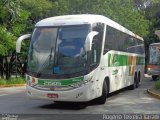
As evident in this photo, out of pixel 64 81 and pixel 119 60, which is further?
pixel 119 60

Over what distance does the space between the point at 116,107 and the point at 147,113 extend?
6.25ft

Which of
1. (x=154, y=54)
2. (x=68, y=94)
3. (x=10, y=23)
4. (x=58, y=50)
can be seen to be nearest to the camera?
(x=68, y=94)

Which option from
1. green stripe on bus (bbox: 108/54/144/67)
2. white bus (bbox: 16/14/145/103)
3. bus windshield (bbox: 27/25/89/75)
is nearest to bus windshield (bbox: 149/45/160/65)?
green stripe on bus (bbox: 108/54/144/67)

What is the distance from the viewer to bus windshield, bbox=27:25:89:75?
13.9m

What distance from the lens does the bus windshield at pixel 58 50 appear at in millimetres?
13867

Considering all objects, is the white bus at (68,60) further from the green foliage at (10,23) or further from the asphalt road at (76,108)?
the green foliage at (10,23)

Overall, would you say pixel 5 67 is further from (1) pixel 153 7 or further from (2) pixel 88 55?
(1) pixel 153 7

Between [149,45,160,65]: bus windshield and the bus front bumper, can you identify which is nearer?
the bus front bumper

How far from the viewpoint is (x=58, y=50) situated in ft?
46.2

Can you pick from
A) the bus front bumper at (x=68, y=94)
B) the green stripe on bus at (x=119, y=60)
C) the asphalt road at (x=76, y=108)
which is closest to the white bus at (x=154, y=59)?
the green stripe on bus at (x=119, y=60)

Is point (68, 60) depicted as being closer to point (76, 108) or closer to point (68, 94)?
point (68, 94)

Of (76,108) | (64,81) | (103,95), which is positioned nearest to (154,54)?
(103,95)

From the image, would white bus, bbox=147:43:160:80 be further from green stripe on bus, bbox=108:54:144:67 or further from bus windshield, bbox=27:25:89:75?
bus windshield, bbox=27:25:89:75

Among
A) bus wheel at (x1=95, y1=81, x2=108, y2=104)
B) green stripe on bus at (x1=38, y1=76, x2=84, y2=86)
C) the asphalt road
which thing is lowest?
the asphalt road
